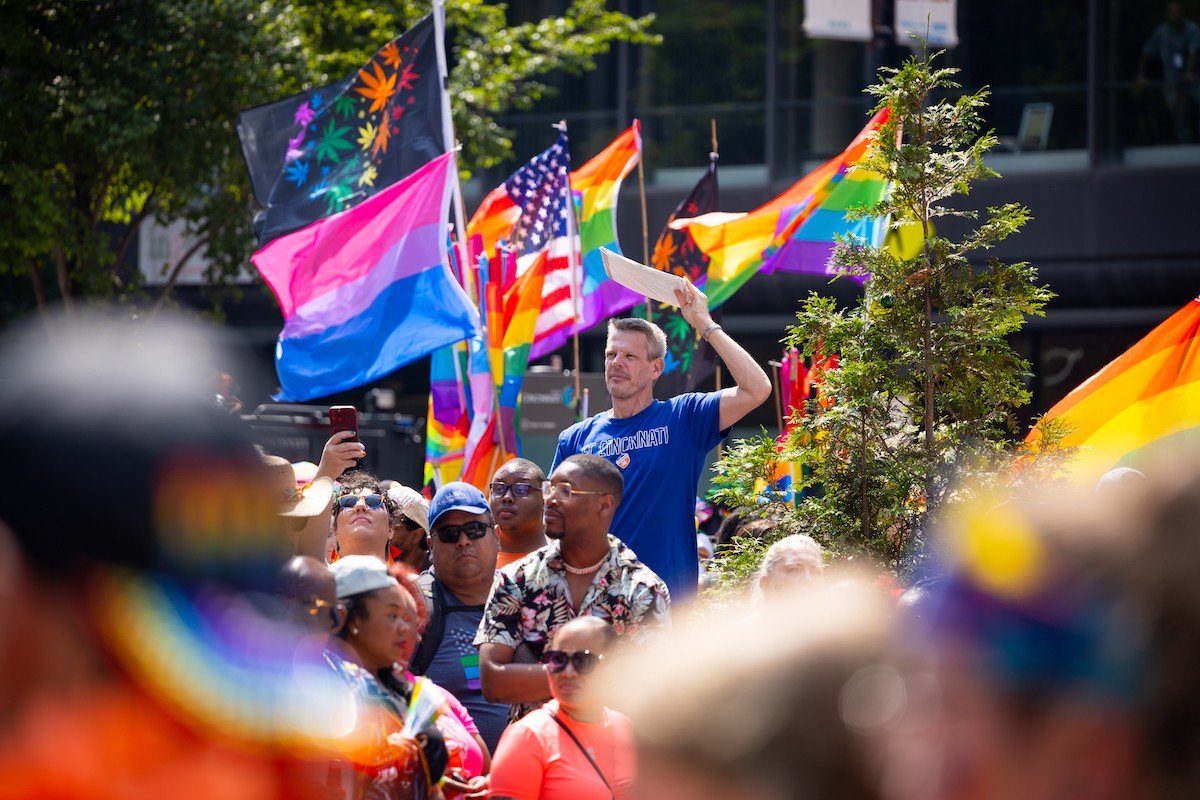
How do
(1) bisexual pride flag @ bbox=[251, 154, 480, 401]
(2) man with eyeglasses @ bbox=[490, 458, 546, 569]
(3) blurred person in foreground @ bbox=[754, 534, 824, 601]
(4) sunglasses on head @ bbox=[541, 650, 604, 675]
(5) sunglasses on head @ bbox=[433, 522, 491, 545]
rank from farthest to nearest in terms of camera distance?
(1) bisexual pride flag @ bbox=[251, 154, 480, 401], (2) man with eyeglasses @ bbox=[490, 458, 546, 569], (5) sunglasses on head @ bbox=[433, 522, 491, 545], (3) blurred person in foreground @ bbox=[754, 534, 824, 601], (4) sunglasses on head @ bbox=[541, 650, 604, 675]

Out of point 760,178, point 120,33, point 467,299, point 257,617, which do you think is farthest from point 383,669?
point 760,178

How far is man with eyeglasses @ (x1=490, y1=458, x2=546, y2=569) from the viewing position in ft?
19.2

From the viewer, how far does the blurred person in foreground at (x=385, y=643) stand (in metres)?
3.12

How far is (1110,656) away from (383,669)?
2.28m

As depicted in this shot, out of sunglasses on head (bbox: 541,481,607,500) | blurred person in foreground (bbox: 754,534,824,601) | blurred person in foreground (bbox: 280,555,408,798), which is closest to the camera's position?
blurred person in foreground (bbox: 280,555,408,798)

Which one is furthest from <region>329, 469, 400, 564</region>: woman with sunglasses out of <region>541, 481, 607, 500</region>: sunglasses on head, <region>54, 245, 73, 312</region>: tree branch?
<region>54, 245, 73, 312</region>: tree branch

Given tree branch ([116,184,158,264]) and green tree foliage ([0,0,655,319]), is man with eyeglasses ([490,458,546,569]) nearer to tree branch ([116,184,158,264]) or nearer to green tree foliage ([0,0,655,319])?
green tree foliage ([0,0,655,319])

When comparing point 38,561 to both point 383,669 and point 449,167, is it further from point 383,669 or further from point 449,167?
point 449,167

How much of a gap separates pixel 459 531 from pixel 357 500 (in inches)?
17.9

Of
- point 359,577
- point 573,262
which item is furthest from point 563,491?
point 573,262

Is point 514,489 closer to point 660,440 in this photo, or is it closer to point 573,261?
point 660,440

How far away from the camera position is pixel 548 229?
9.64 m

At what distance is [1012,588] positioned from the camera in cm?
127

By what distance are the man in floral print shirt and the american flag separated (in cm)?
475
